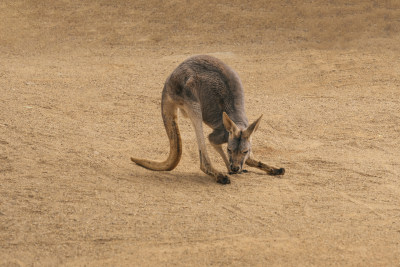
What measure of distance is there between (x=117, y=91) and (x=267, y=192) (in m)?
5.74

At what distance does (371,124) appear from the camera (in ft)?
33.4

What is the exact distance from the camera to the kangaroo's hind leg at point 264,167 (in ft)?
25.7

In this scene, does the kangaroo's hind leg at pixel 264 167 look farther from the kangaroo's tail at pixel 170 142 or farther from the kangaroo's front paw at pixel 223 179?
the kangaroo's tail at pixel 170 142

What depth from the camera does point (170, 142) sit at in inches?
314

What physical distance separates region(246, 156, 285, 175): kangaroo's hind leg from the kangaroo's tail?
1.02 metres

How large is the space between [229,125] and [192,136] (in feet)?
8.21

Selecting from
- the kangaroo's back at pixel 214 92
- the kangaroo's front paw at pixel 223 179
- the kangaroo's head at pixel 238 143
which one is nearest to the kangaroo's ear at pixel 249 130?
the kangaroo's head at pixel 238 143

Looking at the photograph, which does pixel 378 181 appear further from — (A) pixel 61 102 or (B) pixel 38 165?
(A) pixel 61 102

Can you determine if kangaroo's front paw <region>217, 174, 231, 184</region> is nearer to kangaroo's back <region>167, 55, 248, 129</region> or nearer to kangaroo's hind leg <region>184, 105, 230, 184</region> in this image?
kangaroo's hind leg <region>184, 105, 230, 184</region>

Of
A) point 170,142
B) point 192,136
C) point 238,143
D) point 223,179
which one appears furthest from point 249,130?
point 192,136

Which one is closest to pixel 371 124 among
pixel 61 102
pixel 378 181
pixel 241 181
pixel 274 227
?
pixel 378 181

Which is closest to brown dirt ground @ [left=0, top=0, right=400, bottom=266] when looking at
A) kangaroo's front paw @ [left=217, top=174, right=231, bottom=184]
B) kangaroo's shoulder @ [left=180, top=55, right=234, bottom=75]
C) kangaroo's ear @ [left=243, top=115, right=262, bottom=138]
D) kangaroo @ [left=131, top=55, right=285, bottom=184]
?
kangaroo's front paw @ [left=217, top=174, right=231, bottom=184]

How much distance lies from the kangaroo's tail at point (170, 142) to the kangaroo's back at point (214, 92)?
375 millimetres

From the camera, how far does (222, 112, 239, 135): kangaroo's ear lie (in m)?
7.06
